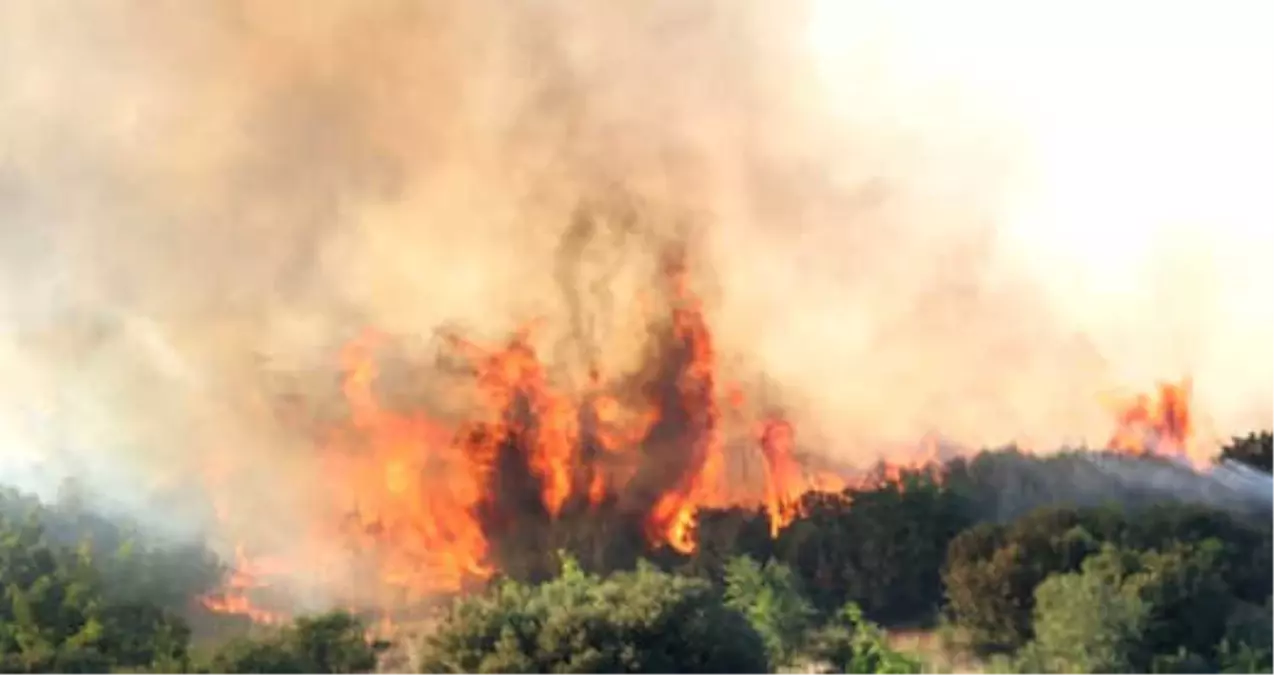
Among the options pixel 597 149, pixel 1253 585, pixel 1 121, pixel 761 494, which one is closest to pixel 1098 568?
pixel 1253 585

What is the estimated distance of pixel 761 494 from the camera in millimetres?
17656

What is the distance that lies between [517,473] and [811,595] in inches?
165

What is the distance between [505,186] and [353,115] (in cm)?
238

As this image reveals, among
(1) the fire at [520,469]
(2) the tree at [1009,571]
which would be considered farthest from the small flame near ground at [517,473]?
(2) the tree at [1009,571]

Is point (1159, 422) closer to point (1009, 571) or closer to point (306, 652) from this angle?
point (1009, 571)

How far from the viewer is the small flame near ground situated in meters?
16.4

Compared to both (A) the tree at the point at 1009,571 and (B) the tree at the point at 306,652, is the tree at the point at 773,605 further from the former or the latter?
(B) the tree at the point at 306,652

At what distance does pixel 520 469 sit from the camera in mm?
16891

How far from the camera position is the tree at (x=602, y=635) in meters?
10.6

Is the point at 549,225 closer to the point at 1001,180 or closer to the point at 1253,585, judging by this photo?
the point at 1001,180

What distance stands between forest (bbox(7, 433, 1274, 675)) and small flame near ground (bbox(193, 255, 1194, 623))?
1.78ft

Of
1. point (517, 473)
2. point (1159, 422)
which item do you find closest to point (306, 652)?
point (517, 473)

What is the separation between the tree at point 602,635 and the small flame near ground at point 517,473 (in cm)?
469

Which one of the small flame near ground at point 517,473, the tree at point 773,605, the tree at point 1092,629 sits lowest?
the tree at point 1092,629
